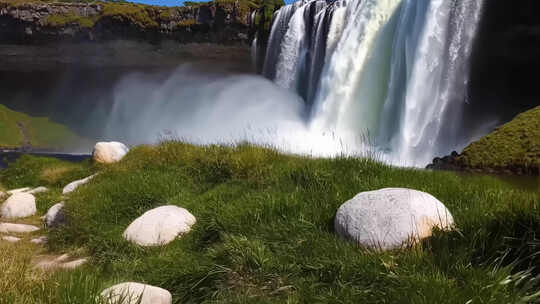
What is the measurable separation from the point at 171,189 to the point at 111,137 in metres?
45.0

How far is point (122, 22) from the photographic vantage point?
1569 inches

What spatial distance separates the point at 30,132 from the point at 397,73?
49.0 meters

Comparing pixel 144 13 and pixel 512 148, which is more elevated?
pixel 144 13

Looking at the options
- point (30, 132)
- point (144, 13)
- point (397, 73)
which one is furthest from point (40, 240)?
point (30, 132)

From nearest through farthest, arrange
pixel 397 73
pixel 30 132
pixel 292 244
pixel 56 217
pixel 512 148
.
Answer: pixel 292 244
pixel 56 217
pixel 512 148
pixel 397 73
pixel 30 132

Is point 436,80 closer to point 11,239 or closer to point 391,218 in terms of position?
point 391,218

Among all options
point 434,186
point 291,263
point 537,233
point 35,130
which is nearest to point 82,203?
point 291,263

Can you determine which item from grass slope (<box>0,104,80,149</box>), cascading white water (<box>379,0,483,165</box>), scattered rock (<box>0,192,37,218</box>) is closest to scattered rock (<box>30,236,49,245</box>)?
scattered rock (<box>0,192,37,218</box>)

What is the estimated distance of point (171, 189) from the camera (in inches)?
256

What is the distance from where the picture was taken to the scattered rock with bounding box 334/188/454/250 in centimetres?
313

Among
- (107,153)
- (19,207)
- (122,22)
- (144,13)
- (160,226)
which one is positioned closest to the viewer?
(160,226)

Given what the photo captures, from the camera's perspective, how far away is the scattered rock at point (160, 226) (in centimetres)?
485

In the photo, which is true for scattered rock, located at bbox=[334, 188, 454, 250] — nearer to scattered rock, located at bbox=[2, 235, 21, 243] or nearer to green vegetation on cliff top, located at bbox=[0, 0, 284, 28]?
scattered rock, located at bbox=[2, 235, 21, 243]

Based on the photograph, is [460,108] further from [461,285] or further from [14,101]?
[14,101]
